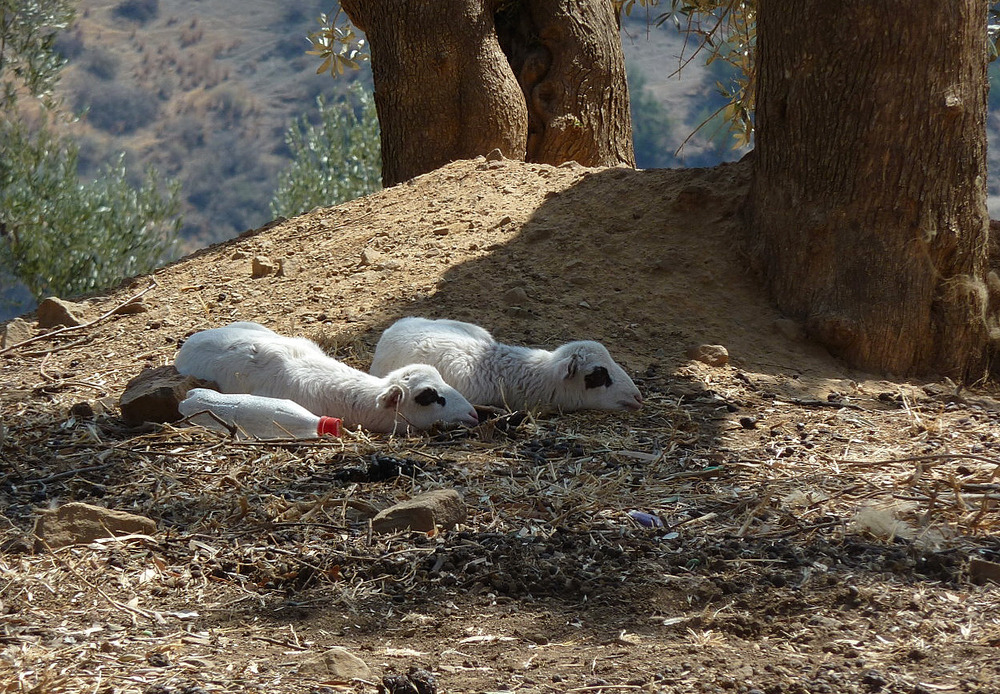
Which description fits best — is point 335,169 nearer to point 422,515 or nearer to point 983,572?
point 422,515

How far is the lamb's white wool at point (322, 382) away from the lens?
5.32 m

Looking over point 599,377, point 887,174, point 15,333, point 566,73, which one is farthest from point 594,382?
point 566,73

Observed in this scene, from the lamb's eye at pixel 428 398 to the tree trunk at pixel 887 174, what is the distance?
2.62 meters

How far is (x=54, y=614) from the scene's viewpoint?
129 inches

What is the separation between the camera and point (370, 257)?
25.1 feet

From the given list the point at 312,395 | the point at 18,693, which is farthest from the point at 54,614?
the point at 312,395

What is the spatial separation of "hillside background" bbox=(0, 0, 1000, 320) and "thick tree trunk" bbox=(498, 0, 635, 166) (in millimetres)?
25497

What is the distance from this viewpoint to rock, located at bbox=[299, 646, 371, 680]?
291cm

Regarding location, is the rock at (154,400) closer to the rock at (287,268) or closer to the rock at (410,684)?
the rock at (287,268)

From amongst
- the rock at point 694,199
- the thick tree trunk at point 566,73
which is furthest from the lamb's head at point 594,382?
the thick tree trunk at point 566,73

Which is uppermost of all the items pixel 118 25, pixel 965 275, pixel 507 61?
pixel 118 25

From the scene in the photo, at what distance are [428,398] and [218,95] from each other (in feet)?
118

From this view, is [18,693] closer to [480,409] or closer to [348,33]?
[480,409]

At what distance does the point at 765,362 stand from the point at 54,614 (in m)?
4.37
